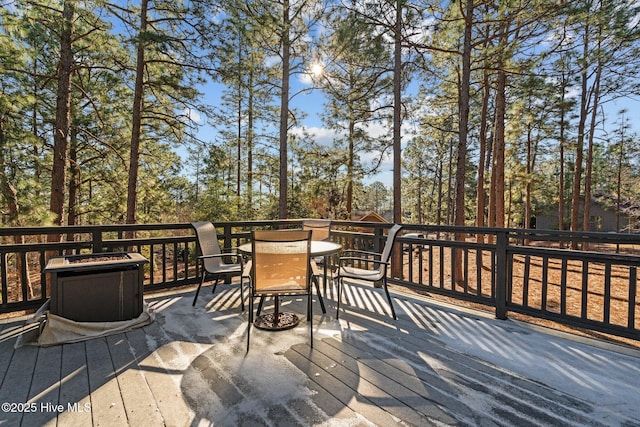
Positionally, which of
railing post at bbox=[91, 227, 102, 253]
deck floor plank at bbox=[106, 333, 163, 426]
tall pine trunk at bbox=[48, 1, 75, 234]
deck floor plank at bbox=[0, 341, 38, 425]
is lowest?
deck floor plank at bbox=[0, 341, 38, 425]

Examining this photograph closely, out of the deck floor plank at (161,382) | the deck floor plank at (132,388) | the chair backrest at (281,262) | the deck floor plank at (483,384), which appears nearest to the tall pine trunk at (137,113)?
the deck floor plank at (161,382)

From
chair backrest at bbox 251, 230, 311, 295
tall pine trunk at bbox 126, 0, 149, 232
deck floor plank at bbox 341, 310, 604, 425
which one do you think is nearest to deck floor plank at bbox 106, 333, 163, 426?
chair backrest at bbox 251, 230, 311, 295

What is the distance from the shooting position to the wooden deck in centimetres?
164

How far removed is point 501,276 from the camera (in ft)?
10.3

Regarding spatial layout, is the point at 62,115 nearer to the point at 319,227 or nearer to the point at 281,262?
the point at 319,227

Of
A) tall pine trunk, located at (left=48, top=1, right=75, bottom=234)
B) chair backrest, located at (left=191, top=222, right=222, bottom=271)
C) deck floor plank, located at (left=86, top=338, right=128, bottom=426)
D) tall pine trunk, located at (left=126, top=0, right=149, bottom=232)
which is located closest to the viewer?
deck floor plank, located at (left=86, top=338, right=128, bottom=426)

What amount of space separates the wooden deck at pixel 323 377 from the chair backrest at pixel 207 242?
2.45ft

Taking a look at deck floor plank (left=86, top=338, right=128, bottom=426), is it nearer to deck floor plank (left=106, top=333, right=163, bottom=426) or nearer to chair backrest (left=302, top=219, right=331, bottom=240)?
deck floor plank (left=106, top=333, right=163, bottom=426)

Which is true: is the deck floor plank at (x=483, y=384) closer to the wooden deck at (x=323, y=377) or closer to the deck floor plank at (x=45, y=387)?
the wooden deck at (x=323, y=377)

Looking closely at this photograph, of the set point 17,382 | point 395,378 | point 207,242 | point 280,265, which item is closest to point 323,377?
point 395,378

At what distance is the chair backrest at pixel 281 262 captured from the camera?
2553mm

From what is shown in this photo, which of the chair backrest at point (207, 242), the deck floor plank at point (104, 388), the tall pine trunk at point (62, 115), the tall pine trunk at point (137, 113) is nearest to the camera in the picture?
the deck floor plank at point (104, 388)

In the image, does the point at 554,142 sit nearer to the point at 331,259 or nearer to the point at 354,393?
the point at 331,259

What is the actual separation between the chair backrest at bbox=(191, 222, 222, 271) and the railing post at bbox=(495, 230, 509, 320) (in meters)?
3.11
